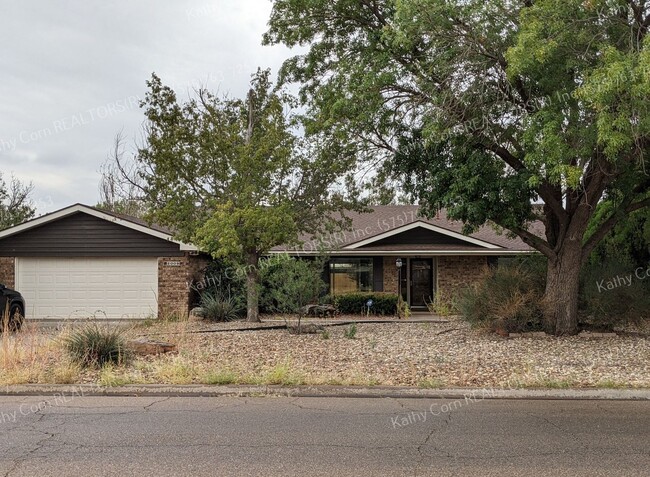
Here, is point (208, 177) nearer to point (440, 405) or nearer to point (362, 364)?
point (362, 364)

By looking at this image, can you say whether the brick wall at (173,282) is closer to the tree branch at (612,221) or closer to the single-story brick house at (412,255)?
the single-story brick house at (412,255)

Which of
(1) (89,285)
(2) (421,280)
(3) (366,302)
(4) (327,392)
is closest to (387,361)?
(4) (327,392)

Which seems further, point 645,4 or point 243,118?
point 243,118

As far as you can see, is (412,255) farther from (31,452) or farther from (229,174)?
(31,452)

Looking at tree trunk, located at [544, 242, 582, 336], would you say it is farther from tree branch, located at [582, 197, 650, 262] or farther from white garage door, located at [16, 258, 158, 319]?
white garage door, located at [16, 258, 158, 319]

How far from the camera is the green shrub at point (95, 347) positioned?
9.24 m

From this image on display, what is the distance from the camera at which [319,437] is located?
579cm

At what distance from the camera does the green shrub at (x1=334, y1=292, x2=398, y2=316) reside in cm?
1955

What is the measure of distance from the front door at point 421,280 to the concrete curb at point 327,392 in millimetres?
13786

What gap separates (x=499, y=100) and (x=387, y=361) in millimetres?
5558

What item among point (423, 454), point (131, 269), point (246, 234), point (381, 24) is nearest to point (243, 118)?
point (246, 234)

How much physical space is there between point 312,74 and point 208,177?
3.59 m

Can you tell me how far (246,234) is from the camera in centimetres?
1366

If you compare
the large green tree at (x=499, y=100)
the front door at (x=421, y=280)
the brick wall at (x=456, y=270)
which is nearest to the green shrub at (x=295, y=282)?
the large green tree at (x=499, y=100)
